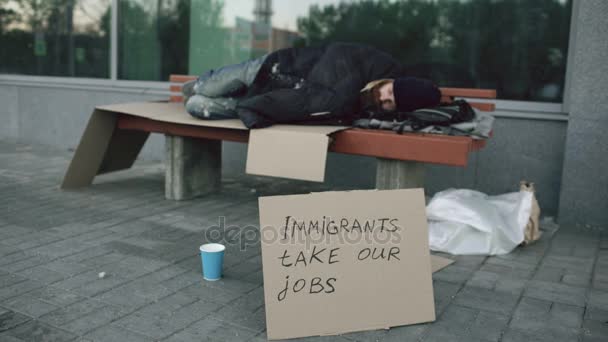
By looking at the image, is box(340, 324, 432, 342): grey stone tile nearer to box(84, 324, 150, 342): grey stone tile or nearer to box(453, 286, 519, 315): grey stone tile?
box(453, 286, 519, 315): grey stone tile

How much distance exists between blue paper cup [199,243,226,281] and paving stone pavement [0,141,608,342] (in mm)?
45

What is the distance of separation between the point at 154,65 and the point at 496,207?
4.33 meters

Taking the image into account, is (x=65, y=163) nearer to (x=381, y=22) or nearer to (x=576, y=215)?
(x=381, y=22)

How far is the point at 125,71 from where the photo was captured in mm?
6824

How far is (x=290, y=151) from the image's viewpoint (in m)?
3.44

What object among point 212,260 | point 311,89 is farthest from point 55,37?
point 212,260

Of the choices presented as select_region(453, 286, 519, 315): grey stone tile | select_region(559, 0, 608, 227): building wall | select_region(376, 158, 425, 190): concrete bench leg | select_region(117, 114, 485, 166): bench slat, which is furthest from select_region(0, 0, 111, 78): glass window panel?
select_region(453, 286, 519, 315): grey stone tile

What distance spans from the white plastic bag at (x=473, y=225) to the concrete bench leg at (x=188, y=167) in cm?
192

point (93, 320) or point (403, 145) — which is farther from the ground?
point (403, 145)

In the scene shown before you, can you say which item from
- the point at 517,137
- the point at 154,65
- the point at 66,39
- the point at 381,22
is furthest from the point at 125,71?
the point at 517,137

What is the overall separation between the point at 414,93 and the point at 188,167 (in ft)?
6.17

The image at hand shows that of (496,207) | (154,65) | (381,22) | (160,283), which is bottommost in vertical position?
(160,283)

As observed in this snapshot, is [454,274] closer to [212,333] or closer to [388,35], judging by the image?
[212,333]

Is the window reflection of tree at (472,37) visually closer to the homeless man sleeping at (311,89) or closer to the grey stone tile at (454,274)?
the homeless man sleeping at (311,89)
